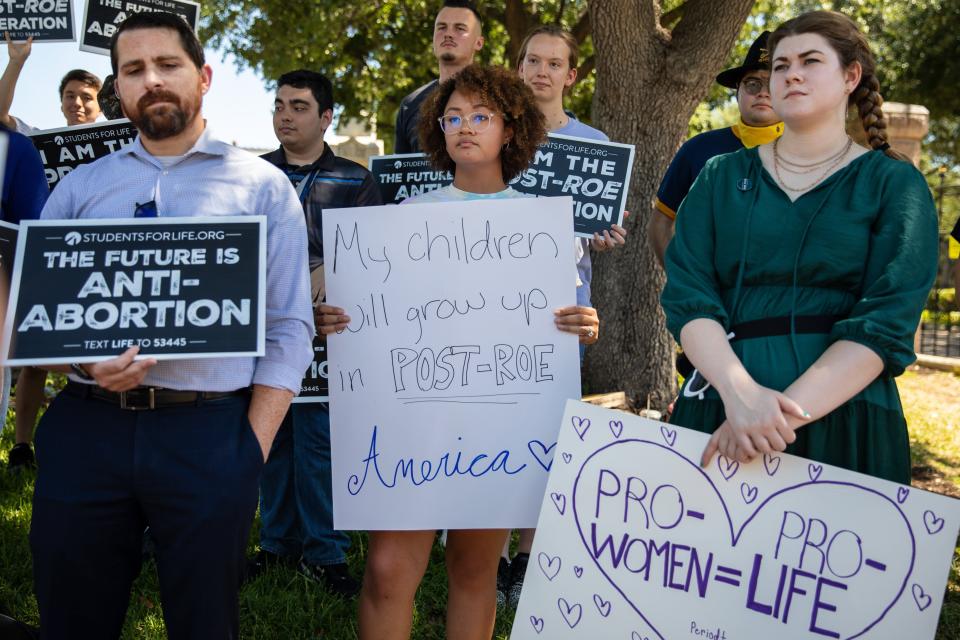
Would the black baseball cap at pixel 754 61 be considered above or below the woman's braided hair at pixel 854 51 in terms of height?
above

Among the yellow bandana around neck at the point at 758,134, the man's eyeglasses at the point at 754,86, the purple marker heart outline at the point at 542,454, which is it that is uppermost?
the man's eyeglasses at the point at 754,86

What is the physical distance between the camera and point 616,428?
7.97 ft

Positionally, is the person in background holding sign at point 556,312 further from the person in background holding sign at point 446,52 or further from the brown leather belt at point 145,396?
the person in background holding sign at point 446,52

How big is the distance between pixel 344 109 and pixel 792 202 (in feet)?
49.6

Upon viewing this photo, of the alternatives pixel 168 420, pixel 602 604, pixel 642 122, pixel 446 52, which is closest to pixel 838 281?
pixel 602 604

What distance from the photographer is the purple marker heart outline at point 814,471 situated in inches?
87.9

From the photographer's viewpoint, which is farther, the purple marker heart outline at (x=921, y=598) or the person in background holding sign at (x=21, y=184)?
the person in background holding sign at (x=21, y=184)

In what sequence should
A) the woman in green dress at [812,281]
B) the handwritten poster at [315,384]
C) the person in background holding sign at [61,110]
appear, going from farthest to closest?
1. the person in background holding sign at [61,110]
2. the handwritten poster at [315,384]
3. the woman in green dress at [812,281]

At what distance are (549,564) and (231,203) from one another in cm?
129

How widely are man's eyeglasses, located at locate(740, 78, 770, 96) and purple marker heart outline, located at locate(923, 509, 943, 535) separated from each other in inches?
81.4

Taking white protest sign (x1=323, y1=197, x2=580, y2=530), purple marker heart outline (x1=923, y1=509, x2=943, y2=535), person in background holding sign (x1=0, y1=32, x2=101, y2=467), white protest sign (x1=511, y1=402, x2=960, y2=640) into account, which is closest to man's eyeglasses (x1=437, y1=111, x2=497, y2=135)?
white protest sign (x1=323, y1=197, x2=580, y2=530)

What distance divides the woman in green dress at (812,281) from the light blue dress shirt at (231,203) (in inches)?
39.9

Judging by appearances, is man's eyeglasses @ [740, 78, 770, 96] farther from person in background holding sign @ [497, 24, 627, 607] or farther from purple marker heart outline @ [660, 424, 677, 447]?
purple marker heart outline @ [660, 424, 677, 447]

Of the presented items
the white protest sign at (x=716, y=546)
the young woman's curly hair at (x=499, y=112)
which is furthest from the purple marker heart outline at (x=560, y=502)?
the young woman's curly hair at (x=499, y=112)
